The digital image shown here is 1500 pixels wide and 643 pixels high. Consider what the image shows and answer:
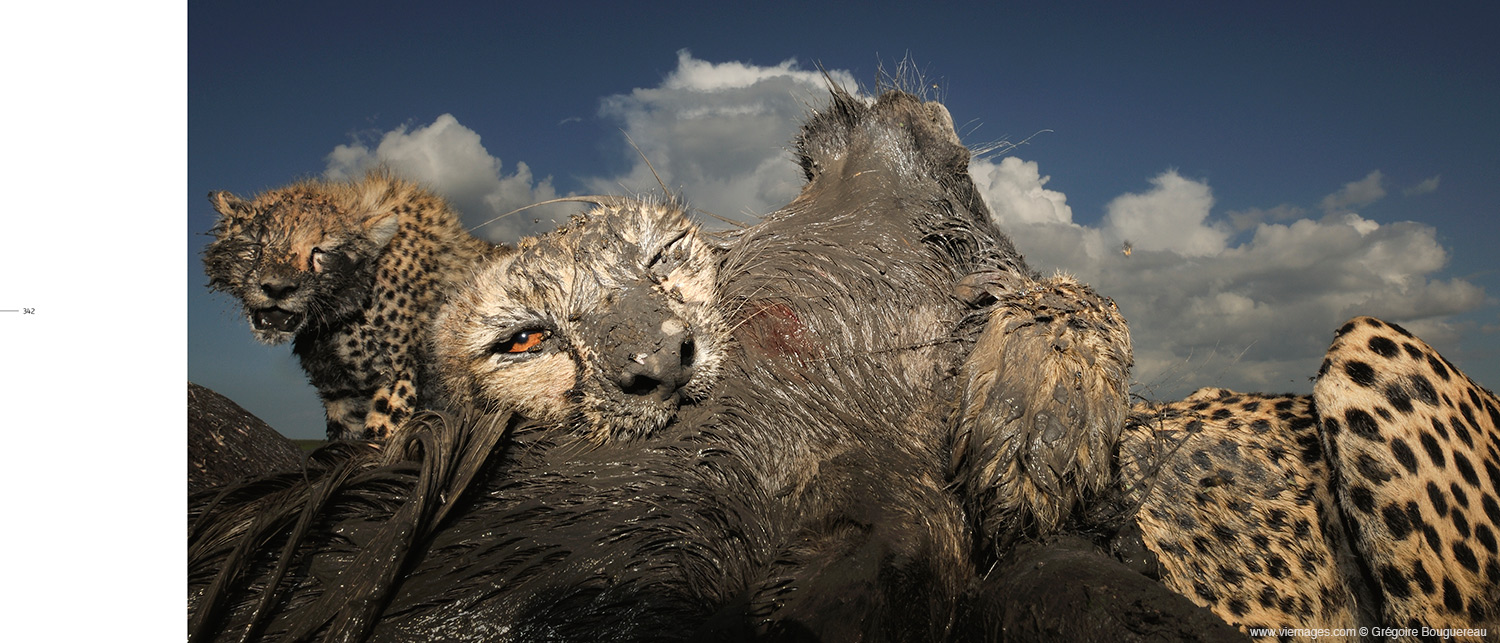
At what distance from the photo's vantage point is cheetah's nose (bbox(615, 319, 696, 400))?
6.21ft

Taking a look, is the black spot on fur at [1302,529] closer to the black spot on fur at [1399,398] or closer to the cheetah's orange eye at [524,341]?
the black spot on fur at [1399,398]

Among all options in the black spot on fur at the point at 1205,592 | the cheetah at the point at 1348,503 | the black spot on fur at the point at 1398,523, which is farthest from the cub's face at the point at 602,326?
the black spot on fur at the point at 1398,523

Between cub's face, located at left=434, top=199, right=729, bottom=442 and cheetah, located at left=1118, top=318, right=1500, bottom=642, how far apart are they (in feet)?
5.46

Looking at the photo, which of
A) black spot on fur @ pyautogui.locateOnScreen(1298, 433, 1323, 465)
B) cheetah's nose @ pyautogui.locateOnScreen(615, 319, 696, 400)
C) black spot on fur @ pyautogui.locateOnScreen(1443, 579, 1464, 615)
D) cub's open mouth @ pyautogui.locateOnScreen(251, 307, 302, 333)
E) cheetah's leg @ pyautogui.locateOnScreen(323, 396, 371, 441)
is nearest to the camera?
cheetah's nose @ pyautogui.locateOnScreen(615, 319, 696, 400)

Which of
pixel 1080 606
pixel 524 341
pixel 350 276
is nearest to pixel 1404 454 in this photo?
pixel 1080 606

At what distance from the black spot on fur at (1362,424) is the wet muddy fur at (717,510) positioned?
164 centimetres

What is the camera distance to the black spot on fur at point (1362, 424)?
9.64 ft

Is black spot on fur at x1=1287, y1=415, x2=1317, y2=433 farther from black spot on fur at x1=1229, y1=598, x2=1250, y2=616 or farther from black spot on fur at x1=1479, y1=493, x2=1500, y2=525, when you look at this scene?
black spot on fur at x1=1229, y1=598, x2=1250, y2=616

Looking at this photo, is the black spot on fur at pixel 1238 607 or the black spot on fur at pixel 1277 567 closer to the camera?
the black spot on fur at pixel 1238 607

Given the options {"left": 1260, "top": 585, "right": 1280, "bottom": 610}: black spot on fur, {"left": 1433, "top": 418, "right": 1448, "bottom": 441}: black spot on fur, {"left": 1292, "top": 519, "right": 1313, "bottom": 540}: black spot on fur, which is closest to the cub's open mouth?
{"left": 1260, "top": 585, "right": 1280, "bottom": 610}: black spot on fur

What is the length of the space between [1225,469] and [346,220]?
211 inches

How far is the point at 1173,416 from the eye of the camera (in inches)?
137

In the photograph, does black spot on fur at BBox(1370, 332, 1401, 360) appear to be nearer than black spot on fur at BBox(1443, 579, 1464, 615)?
No

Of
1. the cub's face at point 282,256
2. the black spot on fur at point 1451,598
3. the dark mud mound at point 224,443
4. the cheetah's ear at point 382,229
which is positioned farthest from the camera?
the cheetah's ear at point 382,229
